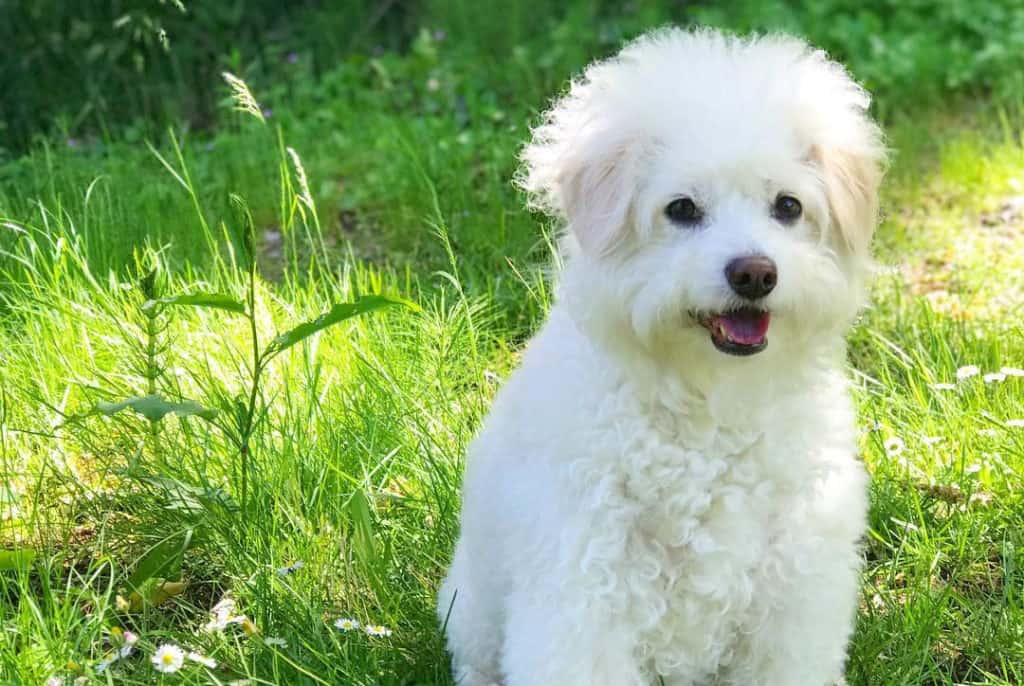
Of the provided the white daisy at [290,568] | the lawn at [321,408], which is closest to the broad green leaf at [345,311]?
the lawn at [321,408]

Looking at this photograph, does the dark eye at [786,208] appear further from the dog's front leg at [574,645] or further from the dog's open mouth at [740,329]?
the dog's front leg at [574,645]

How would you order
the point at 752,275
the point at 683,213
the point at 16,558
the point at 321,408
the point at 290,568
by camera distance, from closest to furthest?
the point at 752,275, the point at 683,213, the point at 290,568, the point at 16,558, the point at 321,408

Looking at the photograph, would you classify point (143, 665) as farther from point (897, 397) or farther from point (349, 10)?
point (349, 10)

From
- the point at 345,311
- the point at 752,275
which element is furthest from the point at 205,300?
the point at 752,275

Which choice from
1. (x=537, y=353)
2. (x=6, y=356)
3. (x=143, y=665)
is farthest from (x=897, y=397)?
(x=6, y=356)

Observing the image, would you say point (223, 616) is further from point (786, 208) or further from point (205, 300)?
point (786, 208)

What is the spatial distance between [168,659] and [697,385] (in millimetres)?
1040

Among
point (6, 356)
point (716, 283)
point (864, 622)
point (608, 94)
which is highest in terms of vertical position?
point (608, 94)

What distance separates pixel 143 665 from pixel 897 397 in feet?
6.46

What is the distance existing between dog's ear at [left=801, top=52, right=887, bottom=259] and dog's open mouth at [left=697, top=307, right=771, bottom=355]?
251 mm

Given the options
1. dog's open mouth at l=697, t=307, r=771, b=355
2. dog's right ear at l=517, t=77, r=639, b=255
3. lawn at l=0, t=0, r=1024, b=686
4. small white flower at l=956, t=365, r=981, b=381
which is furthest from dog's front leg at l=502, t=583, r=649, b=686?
small white flower at l=956, t=365, r=981, b=381

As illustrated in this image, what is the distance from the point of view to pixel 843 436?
7.45 feet

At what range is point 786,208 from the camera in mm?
2109

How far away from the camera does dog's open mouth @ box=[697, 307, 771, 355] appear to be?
2.04m
